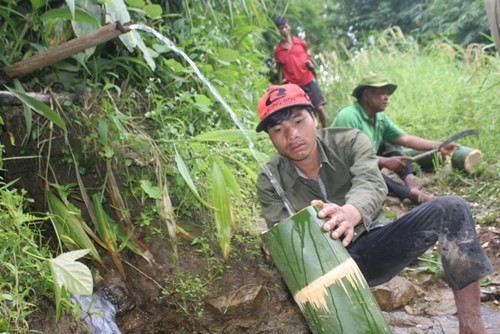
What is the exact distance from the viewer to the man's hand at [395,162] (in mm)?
4653

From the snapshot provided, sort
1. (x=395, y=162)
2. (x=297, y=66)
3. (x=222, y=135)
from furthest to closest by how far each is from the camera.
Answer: (x=297, y=66)
(x=395, y=162)
(x=222, y=135)

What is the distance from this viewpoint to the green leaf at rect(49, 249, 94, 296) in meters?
2.09

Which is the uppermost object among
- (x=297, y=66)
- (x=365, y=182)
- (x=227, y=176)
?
(x=365, y=182)

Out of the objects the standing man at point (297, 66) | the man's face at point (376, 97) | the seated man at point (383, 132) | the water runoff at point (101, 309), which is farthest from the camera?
the standing man at point (297, 66)

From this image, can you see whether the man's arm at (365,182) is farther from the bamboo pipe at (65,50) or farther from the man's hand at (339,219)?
the bamboo pipe at (65,50)

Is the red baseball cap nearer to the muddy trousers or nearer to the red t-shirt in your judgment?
the muddy trousers

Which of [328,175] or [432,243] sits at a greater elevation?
[328,175]

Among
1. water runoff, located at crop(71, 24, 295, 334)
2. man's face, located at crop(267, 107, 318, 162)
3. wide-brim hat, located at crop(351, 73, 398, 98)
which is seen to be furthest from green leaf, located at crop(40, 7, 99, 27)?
wide-brim hat, located at crop(351, 73, 398, 98)

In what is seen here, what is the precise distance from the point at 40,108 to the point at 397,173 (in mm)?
3218

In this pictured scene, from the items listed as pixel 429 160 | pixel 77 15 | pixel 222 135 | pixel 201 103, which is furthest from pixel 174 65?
pixel 429 160

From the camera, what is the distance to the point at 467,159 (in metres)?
4.47

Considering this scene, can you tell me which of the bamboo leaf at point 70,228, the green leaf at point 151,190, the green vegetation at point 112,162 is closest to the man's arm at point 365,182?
the green vegetation at point 112,162

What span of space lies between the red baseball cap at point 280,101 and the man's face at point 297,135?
0.04m

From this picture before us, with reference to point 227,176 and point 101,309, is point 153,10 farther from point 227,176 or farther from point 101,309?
point 101,309
